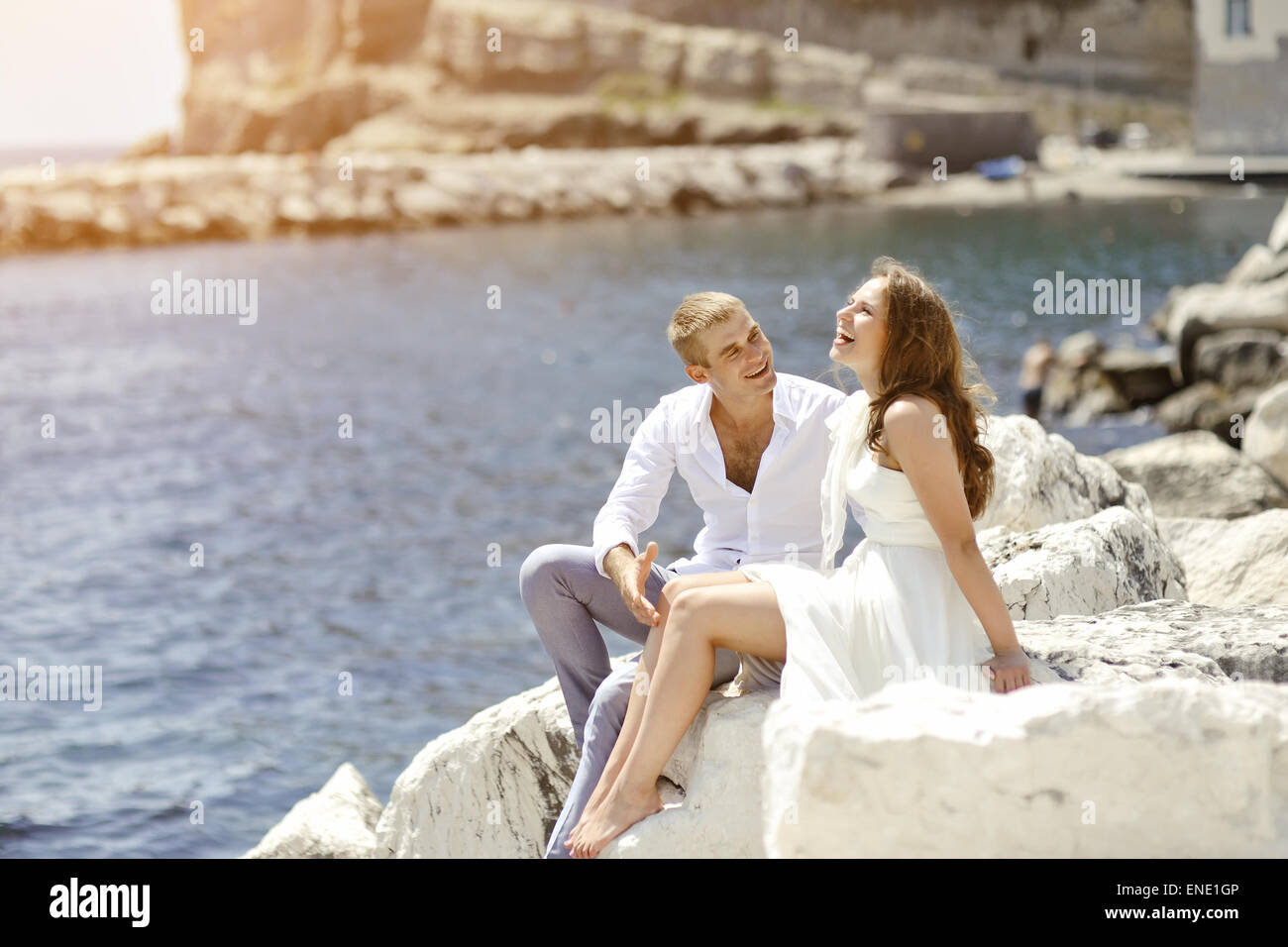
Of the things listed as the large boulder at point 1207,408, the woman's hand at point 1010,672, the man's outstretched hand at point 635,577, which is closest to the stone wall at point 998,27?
the large boulder at point 1207,408

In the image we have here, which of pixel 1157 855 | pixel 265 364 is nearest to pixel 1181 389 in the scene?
pixel 1157 855

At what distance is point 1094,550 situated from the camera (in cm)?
478

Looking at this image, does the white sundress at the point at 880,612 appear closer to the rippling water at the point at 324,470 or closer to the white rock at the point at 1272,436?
the rippling water at the point at 324,470

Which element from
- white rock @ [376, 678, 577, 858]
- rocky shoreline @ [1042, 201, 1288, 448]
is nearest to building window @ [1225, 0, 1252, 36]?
rocky shoreline @ [1042, 201, 1288, 448]

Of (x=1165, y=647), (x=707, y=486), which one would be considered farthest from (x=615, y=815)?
(x=1165, y=647)

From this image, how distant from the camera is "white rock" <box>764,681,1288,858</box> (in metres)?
3.13

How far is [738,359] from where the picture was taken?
14.4 ft

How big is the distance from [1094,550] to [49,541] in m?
13.5

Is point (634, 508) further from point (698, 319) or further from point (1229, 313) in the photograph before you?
point (1229, 313)

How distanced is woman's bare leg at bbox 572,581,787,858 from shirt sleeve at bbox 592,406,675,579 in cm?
59

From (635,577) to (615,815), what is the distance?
0.70 metres

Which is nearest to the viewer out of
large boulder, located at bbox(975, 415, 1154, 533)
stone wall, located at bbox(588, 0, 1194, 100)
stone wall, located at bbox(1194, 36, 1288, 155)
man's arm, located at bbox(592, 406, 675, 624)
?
man's arm, located at bbox(592, 406, 675, 624)

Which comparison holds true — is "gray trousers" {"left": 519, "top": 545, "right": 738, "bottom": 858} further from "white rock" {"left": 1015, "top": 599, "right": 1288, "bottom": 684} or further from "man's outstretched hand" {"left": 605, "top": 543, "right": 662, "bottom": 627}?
"white rock" {"left": 1015, "top": 599, "right": 1288, "bottom": 684}
